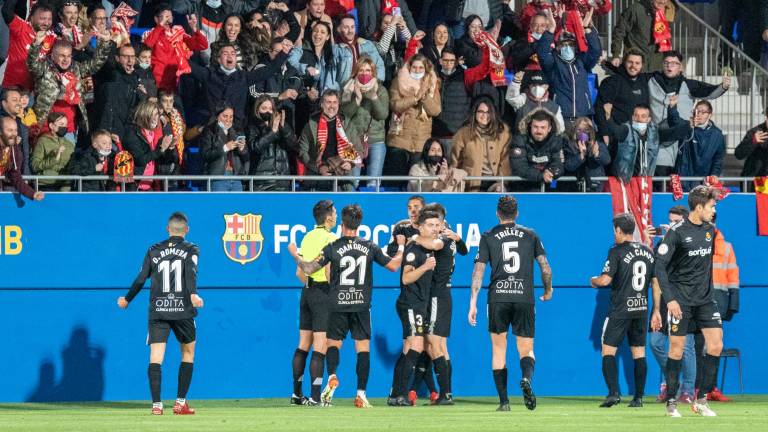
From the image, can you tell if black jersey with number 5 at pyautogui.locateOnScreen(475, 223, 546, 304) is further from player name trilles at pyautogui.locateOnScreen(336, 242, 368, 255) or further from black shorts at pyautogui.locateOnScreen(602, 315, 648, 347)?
black shorts at pyautogui.locateOnScreen(602, 315, 648, 347)

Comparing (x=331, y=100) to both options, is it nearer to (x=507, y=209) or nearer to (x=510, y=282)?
(x=507, y=209)

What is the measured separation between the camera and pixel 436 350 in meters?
17.2

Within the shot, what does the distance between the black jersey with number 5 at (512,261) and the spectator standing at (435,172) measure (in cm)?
340

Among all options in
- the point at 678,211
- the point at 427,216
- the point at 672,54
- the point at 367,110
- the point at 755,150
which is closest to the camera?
the point at 427,216

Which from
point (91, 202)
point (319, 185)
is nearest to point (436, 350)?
point (319, 185)

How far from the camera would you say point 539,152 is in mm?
19328

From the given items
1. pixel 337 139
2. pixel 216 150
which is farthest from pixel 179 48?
pixel 337 139

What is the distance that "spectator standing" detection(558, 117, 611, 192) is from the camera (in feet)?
63.9

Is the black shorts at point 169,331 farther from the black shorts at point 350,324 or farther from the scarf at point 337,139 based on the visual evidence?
the scarf at point 337,139

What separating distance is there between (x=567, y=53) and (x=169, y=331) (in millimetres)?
6928

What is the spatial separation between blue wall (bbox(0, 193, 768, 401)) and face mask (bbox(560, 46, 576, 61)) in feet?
6.07

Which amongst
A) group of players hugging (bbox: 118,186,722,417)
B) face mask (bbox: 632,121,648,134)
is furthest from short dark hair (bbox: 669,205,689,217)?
face mask (bbox: 632,121,648,134)

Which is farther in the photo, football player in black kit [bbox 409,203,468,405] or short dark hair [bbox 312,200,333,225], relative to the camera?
football player in black kit [bbox 409,203,468,405]

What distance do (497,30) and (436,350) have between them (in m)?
5.88
